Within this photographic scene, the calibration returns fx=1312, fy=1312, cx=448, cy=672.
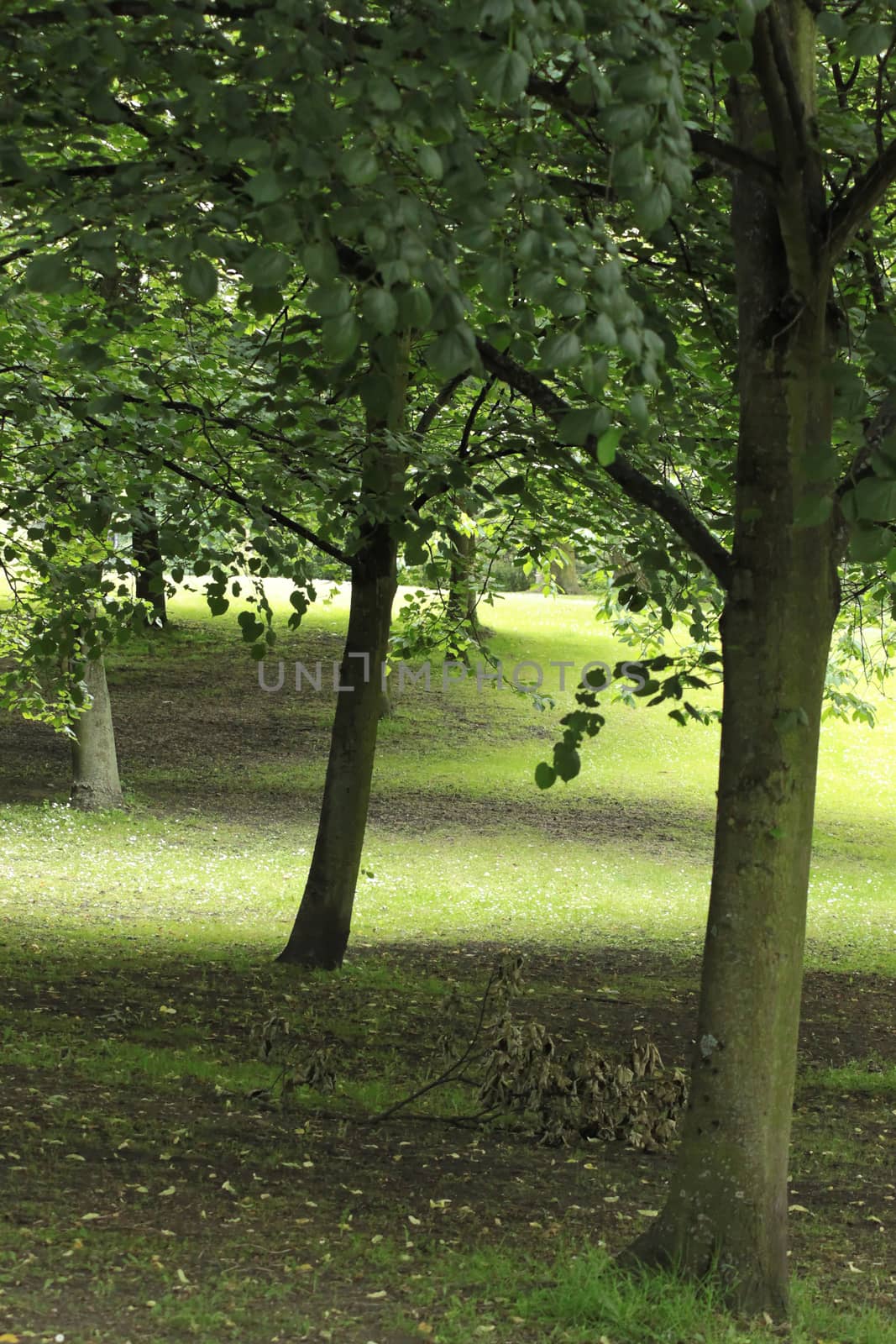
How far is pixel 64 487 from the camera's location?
8062 millimetres

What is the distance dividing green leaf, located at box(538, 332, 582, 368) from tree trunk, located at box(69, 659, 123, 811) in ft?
50.3

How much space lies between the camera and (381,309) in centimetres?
264

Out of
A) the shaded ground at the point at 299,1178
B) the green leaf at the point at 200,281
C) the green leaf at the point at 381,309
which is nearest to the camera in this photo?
the green leaf at the point at 381,309

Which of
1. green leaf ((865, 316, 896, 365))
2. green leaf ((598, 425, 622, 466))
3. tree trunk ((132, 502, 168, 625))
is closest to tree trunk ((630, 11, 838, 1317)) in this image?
green leaf ((865, 316, 896, 365))

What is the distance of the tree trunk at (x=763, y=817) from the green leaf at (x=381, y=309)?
187cm

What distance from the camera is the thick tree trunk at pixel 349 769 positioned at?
31.5 feet

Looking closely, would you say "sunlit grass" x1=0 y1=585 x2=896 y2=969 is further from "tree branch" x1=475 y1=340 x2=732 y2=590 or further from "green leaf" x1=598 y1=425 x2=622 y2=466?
"green leaf" x1=598 y1=425 x2=622 y2=466

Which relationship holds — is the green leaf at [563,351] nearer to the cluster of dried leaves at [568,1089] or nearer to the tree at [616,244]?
the tree at [616,244]

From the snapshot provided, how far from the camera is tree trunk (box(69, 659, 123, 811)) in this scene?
17.5 meters

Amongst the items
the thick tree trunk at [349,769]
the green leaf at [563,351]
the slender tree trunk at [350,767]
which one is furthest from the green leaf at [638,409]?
the thick tree trunk at [349,769]

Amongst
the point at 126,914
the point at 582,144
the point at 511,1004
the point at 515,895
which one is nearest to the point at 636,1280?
the point at 582,144

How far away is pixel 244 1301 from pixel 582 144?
14.4 ft

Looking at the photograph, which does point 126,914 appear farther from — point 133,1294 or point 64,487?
point 133,1294

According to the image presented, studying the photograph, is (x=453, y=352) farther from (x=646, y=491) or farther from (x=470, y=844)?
(x=470, y=844)
